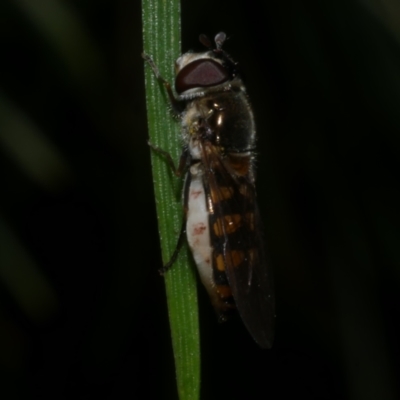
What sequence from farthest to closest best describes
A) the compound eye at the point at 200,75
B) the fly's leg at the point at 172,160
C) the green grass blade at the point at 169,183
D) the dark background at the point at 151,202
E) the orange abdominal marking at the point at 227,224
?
1. the dark background at the point at 151,202
2. the orange abdominal marking at the point at 227,224
3. the compound eye at the point at 200,75
4. the fly's leg at the point at 172,160
5. the green grass blade at the point at 169,183

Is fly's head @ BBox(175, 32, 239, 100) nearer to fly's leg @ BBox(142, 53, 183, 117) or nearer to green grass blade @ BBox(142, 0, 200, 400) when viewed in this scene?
fly's leg @ BBox(142, 53, 183, 117)

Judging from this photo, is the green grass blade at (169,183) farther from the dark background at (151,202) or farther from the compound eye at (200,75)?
the dark background at (151,202)

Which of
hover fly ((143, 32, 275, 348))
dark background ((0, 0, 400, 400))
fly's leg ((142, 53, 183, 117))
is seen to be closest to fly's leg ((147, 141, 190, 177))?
hover fly ((143, 32, 275, 348))

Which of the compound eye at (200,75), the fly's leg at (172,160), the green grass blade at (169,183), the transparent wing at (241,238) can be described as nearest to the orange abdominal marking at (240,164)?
the transparent wing at (241,238)

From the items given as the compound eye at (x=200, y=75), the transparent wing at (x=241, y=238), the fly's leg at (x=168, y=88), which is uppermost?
the compound eye at (x=200, y=75)

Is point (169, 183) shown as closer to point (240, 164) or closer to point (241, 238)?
point (241, 238)

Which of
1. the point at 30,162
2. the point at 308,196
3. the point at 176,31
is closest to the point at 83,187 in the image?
the point at 30,162

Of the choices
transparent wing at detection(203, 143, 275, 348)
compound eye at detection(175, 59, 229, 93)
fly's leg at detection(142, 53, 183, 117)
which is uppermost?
compound eye at detection(175, 59, 229, 93)
